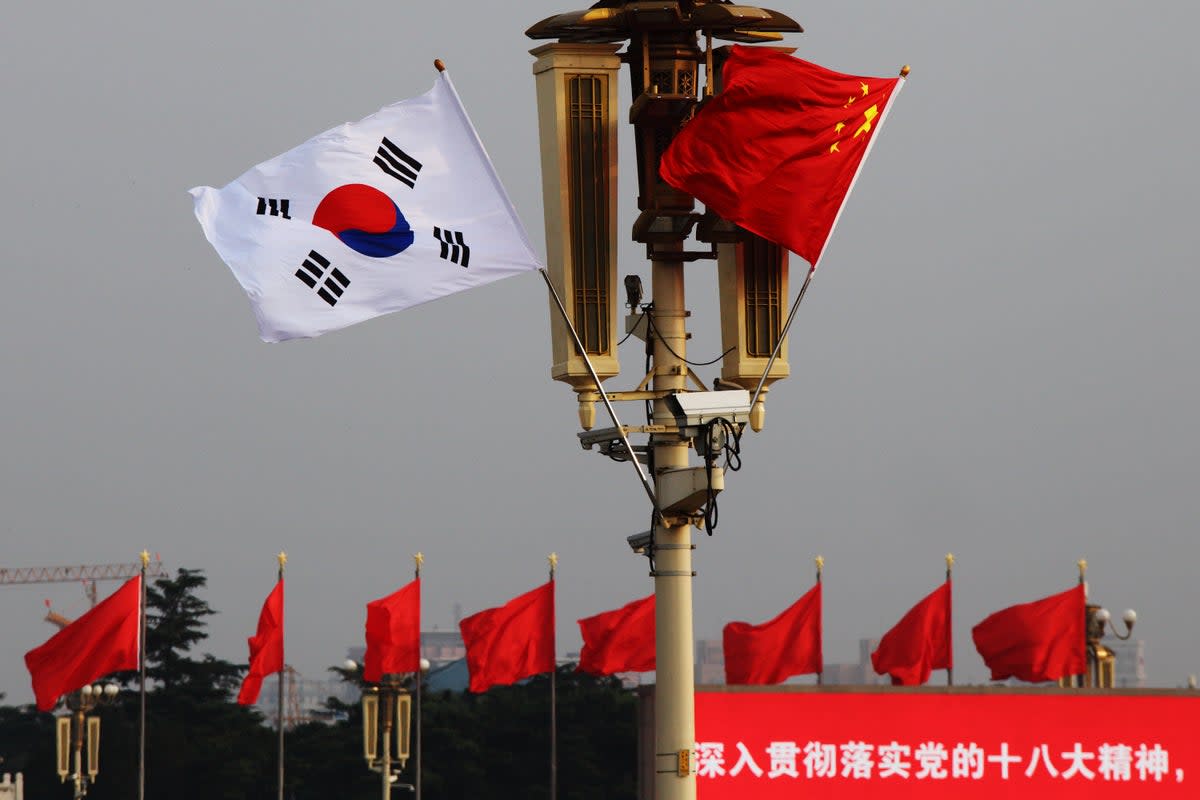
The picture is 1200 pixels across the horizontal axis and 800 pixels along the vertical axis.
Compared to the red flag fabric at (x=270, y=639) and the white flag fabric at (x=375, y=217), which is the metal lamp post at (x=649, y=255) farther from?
the red flag fabric at (x=270, y=639)

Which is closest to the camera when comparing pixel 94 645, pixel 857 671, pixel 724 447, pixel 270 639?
pixel 724 447

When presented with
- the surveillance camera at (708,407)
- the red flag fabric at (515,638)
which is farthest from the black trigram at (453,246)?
the red flag fabric at (515,638)

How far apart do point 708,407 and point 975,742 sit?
21380 mm

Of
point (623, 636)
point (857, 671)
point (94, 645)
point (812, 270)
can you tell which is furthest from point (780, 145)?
point (857, 671)

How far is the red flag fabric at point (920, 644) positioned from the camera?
31.8 m

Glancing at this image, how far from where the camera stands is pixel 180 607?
193ft

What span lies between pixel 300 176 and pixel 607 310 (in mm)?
1711

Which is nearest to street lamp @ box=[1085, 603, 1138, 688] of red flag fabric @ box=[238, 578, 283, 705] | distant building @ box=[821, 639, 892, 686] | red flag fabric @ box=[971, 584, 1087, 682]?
red flag fabric @ box=[971, 584, 1087, 682]

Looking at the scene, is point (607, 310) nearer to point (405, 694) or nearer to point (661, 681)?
point (661, 681)

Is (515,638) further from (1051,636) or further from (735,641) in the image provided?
(1051,636)

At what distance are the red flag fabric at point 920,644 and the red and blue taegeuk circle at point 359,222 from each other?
72.0 ft

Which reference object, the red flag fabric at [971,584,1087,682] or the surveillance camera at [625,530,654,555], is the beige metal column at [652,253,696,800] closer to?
the surveillance camera at [625,530,654,555]

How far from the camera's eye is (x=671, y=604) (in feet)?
36.1

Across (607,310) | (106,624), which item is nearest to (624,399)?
(607,310)
